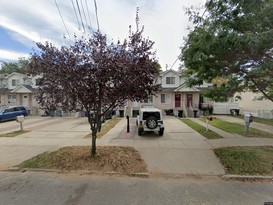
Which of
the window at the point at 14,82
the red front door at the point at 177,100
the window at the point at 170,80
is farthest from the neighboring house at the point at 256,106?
the window at the point at 14,82

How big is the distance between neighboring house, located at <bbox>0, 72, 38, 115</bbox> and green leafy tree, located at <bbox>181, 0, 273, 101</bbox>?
84.0ft

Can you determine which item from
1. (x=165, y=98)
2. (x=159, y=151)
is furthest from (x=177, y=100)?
(x=159, y=151)

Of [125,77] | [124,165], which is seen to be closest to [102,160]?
[124,165]

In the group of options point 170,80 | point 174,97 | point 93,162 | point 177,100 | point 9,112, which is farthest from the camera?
point 170,80

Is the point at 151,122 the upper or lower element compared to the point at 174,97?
lower

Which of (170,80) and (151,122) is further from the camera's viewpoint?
(170,80)

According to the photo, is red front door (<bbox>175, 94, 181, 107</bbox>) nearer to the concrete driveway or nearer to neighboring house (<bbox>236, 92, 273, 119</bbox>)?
neighboring house (<bbox>236, 92, 273, 119</bbox>)

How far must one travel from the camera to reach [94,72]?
614cm

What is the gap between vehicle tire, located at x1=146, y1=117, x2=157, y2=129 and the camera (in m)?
11.4

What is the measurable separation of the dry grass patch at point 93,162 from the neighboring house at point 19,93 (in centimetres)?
2328

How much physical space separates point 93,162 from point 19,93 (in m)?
27.6

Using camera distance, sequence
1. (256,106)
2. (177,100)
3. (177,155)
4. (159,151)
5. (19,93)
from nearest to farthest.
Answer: (177,155), (159,151), (177,100), (256,106), (19,93)

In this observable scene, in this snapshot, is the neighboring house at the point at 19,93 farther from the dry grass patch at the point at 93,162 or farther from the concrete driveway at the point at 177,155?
the dry grass patch at the point at 93,162

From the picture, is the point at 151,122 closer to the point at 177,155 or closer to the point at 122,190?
the point at 177,155
